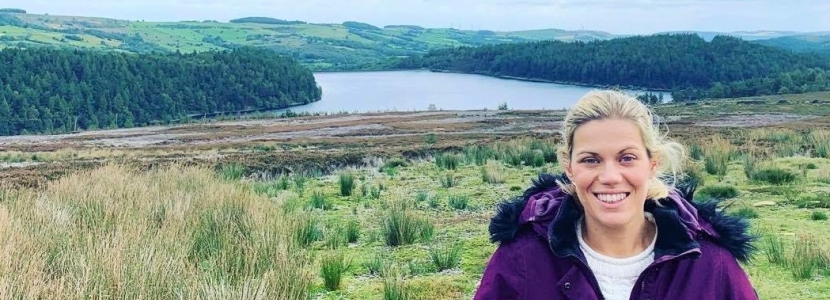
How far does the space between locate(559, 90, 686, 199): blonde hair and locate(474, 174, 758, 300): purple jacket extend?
79 millimetres

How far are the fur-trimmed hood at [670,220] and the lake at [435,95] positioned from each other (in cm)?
6675

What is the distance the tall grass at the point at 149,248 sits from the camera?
13.6 ft

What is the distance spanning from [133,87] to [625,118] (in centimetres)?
9827

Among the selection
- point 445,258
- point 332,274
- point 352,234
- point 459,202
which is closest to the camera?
point 332,274

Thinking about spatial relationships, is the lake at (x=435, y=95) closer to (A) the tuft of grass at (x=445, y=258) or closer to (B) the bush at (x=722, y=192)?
(B) the bush at (x=722, y=192)

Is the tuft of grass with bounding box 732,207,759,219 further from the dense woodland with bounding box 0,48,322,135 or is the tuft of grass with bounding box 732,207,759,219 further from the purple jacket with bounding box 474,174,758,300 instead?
the dense woodland with bounding box 0,48,322,135

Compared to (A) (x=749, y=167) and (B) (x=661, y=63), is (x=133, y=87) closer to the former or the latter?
(B) (x=661, y=63)

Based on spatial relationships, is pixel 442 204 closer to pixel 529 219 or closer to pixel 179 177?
pixel 179 177

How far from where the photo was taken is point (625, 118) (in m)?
2.63

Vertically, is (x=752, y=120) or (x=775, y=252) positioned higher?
(x=775, y=252)

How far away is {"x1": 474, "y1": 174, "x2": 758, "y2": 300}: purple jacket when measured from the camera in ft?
8.30

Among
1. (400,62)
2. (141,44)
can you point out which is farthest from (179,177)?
(141,44)

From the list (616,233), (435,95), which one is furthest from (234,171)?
(435,95)

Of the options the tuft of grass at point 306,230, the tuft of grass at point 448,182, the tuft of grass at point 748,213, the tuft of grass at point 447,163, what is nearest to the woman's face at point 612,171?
the tuft of grass at point 306,230
